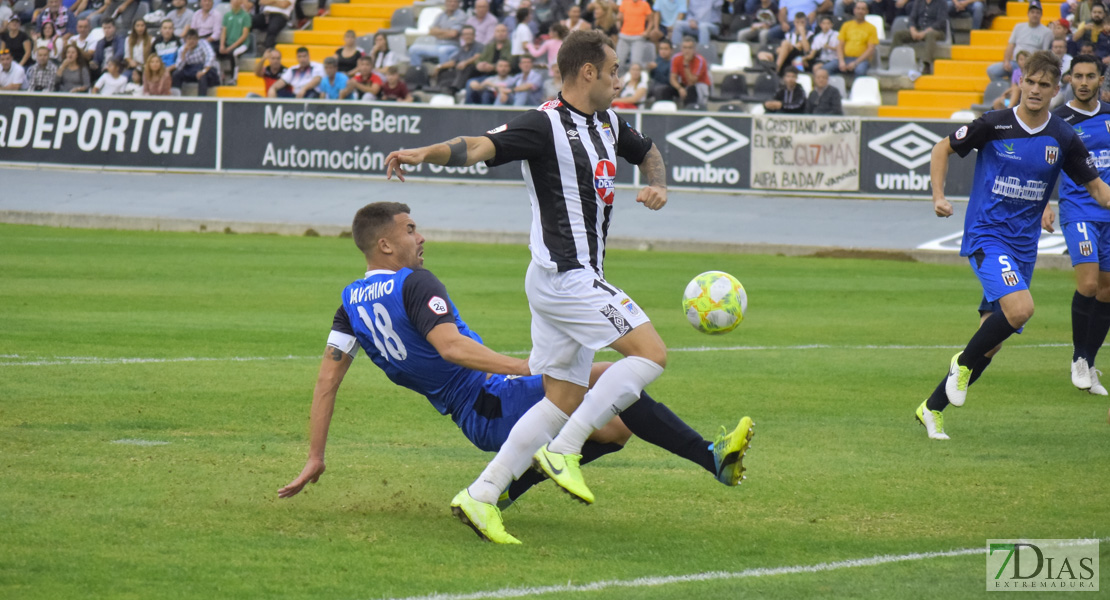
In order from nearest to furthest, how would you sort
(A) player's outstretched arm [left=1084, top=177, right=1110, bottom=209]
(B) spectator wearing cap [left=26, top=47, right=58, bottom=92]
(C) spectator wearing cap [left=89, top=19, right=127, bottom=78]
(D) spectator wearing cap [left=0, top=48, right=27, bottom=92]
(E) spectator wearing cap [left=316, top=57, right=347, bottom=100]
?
(A) player's outstretched arm [left=1084, top=177, right=1110, bottom=209] → (E) spectator wearing cap [left=316, top=57, right=347, bottom=100] → (B) spectator wearing cap [left=26, top=47, right=58, bottom=92] → (D) spectator wearing cap [left=0, top=48, right=27, bottom=92] → (C) spectator wearing cap [left=89, top=19, right=127, bottom=78]

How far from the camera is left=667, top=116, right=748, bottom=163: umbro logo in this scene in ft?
73.7

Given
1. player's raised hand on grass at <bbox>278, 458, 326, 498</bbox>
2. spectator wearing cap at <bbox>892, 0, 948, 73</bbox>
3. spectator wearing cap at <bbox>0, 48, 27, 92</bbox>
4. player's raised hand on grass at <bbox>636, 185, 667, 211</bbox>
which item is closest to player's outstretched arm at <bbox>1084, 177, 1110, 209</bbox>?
player's raised hand on grass at <bbox>636, 185, 667, 211</bbox>

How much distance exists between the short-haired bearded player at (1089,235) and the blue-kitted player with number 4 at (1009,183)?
1.29 m

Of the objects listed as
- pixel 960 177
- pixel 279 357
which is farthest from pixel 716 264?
pixel 279 357

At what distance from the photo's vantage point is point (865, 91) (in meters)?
24.2

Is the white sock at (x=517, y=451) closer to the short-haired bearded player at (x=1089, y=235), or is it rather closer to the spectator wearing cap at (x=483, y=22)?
the short-haired bearded player at (x=1089, y=235)

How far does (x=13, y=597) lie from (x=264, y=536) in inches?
43.7

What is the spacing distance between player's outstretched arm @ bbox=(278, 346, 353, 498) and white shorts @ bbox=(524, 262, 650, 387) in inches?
33.9

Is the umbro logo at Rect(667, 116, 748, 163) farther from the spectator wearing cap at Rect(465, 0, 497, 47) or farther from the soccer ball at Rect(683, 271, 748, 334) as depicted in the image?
the soccer ball at Rect(683, 271, 748, 334)

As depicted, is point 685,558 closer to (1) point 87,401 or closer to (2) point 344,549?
(2) point 344,549

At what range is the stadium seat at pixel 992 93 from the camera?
23.0m

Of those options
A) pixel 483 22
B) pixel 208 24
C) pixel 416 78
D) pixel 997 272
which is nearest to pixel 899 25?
pixel 483 22

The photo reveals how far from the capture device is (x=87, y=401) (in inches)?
324

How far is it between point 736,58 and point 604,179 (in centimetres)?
2104
